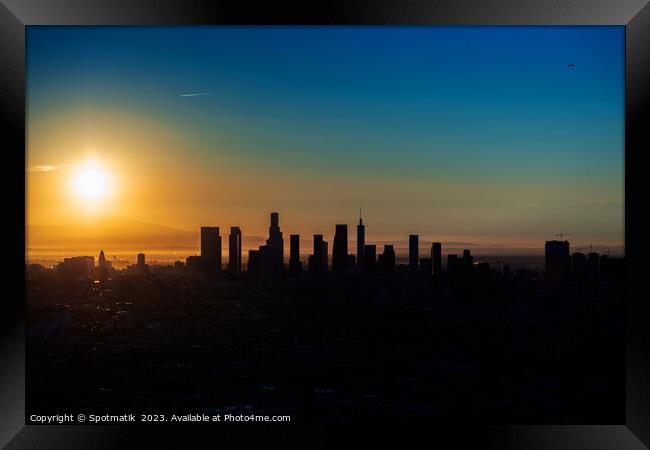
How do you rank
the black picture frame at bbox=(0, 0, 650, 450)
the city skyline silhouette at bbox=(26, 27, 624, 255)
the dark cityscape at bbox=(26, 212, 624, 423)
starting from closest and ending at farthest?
1. the black picture frame at bbox=(0, 0, 650, 450)
2. the city skyline silhouette at bbox=(26, 27, 624, 255)
3. the dark cityscape at bbox=(26, 212, 624, 423)

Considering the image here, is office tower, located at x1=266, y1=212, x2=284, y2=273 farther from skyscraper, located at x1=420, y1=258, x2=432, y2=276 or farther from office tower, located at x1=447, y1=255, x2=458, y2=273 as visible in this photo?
office tower, located at x1=447, y1=255, x2=458, y2=273

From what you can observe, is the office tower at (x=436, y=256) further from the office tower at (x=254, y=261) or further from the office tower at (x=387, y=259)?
the office tower at (x=254, y=261)

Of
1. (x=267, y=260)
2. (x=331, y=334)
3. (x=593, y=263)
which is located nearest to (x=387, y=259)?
(x=331, y=334)

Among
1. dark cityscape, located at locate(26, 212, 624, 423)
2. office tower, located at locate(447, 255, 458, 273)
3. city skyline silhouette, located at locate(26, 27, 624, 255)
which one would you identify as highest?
city skyline silhouette, located at locate(26, 27, 624, 255)

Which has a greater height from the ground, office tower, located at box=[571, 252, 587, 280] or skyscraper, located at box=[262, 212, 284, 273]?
skyscraper, located at box=[262, 212, 284, 273]

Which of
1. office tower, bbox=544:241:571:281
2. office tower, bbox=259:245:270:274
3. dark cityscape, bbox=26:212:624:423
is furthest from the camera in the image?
office tower, bbox=259:245:270:274

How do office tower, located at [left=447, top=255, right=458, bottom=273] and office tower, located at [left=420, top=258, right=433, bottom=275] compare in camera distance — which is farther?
office tower, located at [left=420, top=258, right=433, bottom=275]

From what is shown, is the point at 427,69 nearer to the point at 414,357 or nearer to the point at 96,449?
the point at 414,357

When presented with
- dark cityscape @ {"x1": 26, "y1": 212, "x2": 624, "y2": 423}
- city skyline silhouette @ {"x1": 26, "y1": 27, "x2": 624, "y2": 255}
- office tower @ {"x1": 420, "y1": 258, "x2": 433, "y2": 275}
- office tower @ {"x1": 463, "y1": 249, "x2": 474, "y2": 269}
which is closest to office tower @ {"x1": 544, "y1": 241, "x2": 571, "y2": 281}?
dark cityscape @ {"x1": 26, "y1": 212, "x2": 624, "y2": 423}
